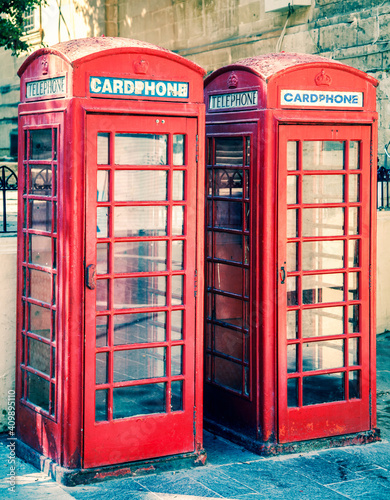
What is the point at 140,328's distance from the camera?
183 inches

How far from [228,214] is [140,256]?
2.85 ft

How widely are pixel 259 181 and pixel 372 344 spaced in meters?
1.44

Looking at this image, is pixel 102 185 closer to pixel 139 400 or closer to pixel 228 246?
pixel 228 246

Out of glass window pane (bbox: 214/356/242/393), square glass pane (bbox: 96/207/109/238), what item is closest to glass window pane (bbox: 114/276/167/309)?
square glass pane (bbox: 96/207/109/238)

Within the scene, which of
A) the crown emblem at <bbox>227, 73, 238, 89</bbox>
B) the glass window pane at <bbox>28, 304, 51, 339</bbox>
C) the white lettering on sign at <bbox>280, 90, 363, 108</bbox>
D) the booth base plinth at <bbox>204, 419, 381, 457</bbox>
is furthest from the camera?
the crown emblem at <bbox>227, 73, 238, 89</bbox>

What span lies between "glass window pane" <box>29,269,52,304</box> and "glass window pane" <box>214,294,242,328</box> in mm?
1281

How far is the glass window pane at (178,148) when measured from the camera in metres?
4.54

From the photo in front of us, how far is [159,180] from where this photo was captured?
4.53 metres

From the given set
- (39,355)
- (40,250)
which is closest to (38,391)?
(39,355)

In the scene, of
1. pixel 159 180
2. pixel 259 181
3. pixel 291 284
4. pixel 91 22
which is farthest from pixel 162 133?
pixel 91 22

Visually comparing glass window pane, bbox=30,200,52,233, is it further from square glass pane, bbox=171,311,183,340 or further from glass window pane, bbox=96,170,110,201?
square glass pane, bbox=171,311,183,340

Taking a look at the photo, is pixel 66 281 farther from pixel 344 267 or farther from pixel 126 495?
pixel 344 267

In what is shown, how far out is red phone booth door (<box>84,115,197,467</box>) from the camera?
14.4ft

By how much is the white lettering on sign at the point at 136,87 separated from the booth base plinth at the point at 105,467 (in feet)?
7.17
